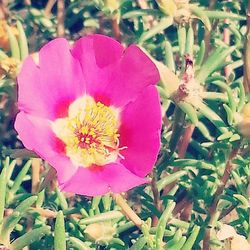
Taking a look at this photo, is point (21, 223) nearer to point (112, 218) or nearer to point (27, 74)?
point (112, 218)

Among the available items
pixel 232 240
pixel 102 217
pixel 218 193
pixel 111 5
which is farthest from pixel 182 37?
pixel 232 240

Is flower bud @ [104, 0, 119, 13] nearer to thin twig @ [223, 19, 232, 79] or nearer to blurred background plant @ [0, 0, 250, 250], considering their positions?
blurred background plant @ [0, 0, 250, 250]

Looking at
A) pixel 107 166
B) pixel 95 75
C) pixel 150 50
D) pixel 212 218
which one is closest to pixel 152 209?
pixel 212 218

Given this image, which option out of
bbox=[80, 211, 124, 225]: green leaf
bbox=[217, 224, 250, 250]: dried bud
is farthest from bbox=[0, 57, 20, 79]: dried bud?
bbox=[217, 224, 250, 250]: dried bud

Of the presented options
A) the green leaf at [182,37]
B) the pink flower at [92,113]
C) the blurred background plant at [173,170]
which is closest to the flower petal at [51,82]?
the pink flower at [92,113]

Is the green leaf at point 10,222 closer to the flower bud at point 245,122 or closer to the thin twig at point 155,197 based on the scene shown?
the thin twig at point 155,197

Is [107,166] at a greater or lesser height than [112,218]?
greater
